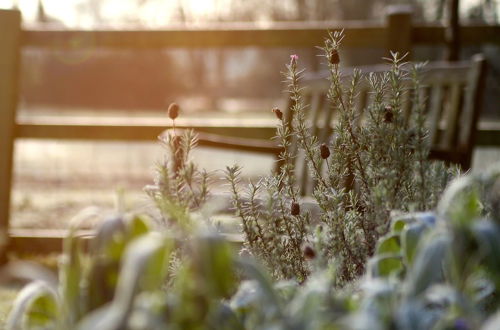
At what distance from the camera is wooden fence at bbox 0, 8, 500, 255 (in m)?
4.33

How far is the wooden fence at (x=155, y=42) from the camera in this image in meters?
4.33

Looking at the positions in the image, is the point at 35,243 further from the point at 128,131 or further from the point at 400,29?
the point at 400,29

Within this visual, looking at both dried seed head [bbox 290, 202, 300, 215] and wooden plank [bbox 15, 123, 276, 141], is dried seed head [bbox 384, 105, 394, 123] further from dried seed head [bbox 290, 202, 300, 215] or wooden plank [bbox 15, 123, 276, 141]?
wooden plank [bbox 15, 123, 276, 141]

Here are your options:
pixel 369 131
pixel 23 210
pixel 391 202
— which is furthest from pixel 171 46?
pixel 23 210

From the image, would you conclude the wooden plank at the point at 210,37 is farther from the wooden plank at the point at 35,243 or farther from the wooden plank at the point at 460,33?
the wooden plank at the point at 35,243

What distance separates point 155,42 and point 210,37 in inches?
12.9

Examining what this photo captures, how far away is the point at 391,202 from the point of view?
1393 mm

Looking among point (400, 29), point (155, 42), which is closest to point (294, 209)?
point (400, 29)

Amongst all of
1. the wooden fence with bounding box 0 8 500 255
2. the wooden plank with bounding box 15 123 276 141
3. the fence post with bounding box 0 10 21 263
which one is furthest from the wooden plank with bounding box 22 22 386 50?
the wooden plank with bounding box 15 123 276 141

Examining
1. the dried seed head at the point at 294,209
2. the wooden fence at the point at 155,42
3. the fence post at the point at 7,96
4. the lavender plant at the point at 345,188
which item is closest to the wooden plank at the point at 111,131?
the wooden fence at the point at 155,42

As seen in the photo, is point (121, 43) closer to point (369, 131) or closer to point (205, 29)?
point (205, 29)

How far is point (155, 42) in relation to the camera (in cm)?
460

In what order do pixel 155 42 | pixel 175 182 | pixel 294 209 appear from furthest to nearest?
pixel 155 42 → pixel 294 209 → pixel 175 182

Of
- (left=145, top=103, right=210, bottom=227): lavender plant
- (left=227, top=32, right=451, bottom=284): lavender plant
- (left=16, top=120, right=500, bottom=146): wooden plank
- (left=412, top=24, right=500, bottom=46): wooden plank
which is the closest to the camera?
(left=145, top=103, right=210, bottom=227): lavender plant
